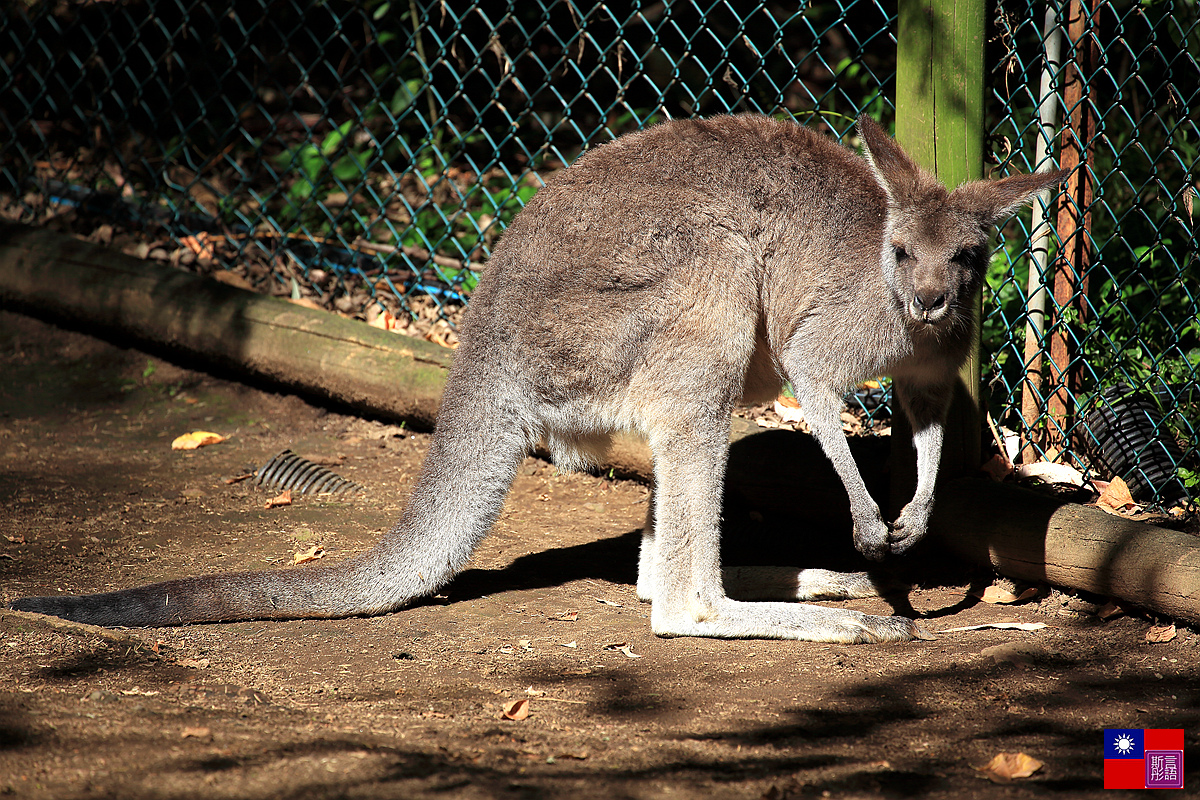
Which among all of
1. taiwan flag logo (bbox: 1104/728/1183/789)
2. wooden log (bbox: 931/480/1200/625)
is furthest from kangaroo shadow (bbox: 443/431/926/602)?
taiwan flag logo (bbox: 1104/728/1183/789)

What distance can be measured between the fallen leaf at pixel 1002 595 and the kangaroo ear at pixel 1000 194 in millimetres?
1157

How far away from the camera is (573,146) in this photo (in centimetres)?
666

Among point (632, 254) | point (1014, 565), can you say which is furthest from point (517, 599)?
point (1014, 565)

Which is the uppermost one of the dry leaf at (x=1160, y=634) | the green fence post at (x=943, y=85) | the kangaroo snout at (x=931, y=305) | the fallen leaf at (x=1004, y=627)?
the green fence post at (x=943, y=85)

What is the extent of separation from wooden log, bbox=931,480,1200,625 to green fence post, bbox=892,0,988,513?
0.49 meters

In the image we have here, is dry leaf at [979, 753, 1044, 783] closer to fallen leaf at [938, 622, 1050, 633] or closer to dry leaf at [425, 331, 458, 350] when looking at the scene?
fallen leaf at [938, 622, 1050, 633]

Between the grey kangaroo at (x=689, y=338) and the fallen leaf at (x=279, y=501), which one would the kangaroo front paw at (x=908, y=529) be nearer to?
the grey kangaroo at (x=689, y=338)

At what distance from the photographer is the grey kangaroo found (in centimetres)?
276

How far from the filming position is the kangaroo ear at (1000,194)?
270 centimetres

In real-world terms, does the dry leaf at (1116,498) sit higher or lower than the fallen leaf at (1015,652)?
higher

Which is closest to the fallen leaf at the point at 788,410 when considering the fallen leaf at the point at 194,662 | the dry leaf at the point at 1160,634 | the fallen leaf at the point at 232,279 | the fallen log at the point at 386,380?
the fallen log at the point at 386,380

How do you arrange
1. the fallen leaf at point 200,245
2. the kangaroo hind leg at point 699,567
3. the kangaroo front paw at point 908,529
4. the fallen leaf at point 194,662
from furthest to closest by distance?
the fallen leaf at point 200,245
the kangaroo front paw at point 908,529
the kangaroo hind leg at point 699,567
the fallen leaf at point 194,662

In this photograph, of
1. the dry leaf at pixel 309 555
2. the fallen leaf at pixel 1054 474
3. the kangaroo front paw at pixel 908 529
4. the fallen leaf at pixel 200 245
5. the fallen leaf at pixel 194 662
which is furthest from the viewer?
the fallen leaf at pixel 200 245

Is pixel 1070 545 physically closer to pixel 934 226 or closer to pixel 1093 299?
pixel 934 226
